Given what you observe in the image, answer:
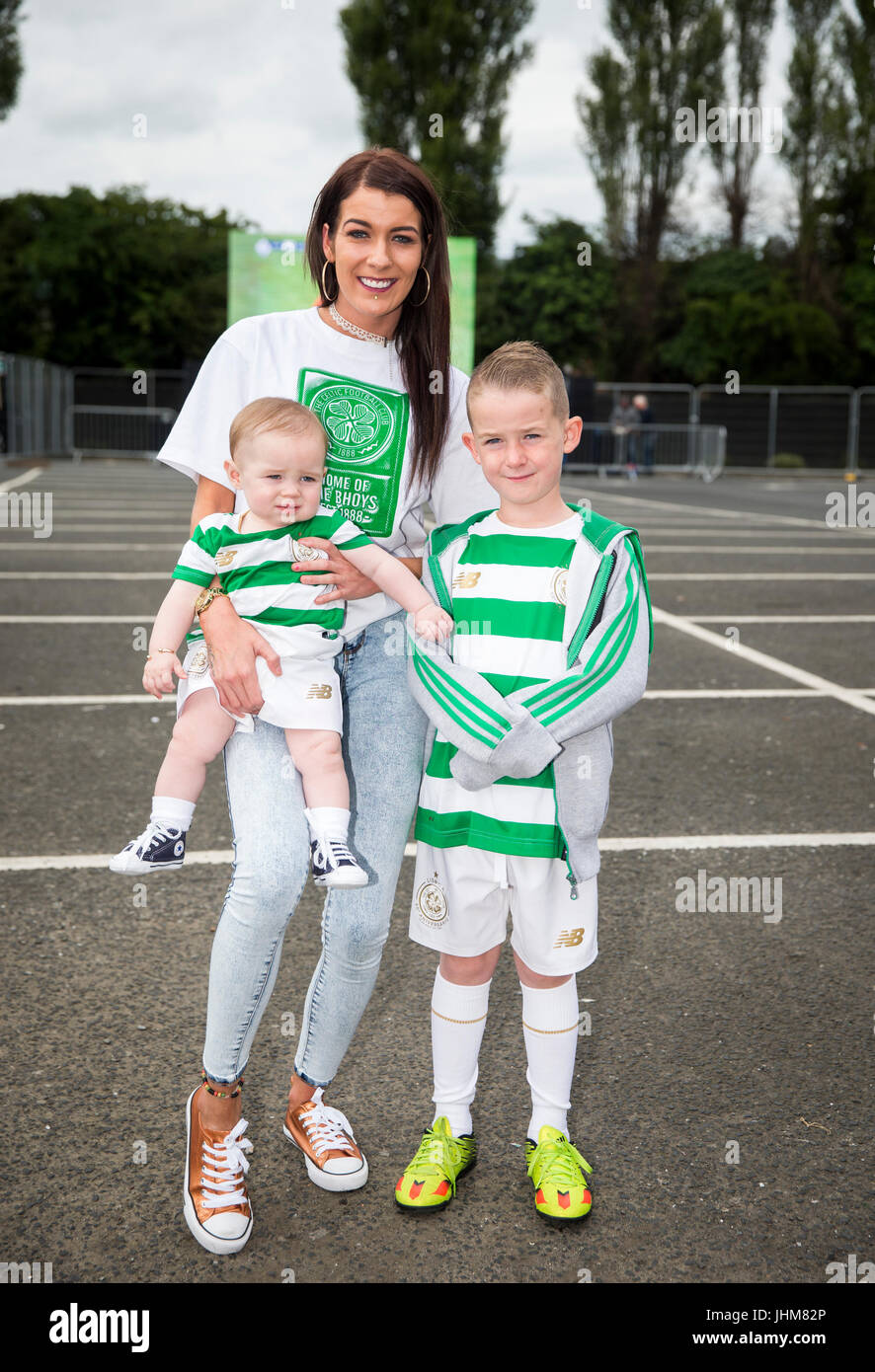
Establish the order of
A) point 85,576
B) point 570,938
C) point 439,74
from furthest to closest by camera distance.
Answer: point 439,74 < point 85,576 < point 570,938

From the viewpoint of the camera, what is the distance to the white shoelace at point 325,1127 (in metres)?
2.65

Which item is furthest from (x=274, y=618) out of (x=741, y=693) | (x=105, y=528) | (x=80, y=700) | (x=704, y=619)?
(x=105, y=528)

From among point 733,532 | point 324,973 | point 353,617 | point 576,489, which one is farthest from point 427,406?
point 576,489

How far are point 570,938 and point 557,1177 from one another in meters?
0.47

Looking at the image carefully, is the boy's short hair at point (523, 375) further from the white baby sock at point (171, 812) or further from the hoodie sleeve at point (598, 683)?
the white baby sock at point (171, 812)

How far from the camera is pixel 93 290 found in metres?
39.5

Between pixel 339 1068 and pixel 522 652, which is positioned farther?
pixel 339 1068

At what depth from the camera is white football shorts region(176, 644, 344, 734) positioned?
2424 mm

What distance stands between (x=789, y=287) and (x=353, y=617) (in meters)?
43.9

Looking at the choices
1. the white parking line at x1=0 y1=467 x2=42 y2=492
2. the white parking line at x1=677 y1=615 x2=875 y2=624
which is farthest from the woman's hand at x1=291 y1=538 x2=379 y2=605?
the white parking line at x1=0 y1=467 x2=42 y2=492

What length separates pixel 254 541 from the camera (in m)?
2.45

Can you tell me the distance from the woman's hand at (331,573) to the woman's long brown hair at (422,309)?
0.94ft

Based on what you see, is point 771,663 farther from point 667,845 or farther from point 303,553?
point 303,553
